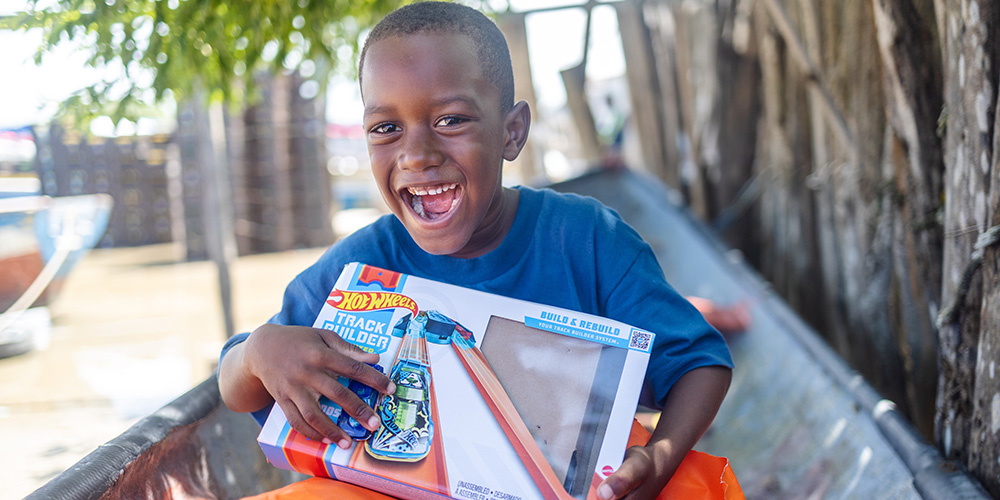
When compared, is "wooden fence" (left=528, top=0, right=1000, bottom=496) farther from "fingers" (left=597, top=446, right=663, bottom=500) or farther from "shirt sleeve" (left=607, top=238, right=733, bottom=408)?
"fingers" (left=597, top=446, right=663, bottom=500)

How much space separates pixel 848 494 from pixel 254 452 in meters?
1.46

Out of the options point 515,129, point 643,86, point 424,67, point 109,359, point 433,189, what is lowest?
point 109,359

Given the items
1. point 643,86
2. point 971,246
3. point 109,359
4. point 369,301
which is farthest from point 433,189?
point 643,86

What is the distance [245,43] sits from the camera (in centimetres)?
286

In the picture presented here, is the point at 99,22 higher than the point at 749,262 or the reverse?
higher

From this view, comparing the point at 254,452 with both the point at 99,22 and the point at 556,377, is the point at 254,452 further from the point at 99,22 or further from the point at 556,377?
the point at 99,22

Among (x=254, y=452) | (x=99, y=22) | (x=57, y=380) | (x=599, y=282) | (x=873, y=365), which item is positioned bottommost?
(x=57, y=380)

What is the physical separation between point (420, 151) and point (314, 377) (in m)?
0.42

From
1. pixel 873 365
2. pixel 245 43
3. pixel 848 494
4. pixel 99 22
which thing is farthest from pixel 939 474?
pixel 245 43

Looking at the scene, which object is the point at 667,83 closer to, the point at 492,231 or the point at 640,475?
the point at 492,231

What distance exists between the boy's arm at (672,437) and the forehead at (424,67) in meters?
0.64

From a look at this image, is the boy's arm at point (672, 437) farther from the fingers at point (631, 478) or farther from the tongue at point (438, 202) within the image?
the tongue at point (438, 202)

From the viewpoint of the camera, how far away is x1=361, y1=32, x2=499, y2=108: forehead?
1245 millimetres

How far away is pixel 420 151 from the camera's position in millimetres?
1241
